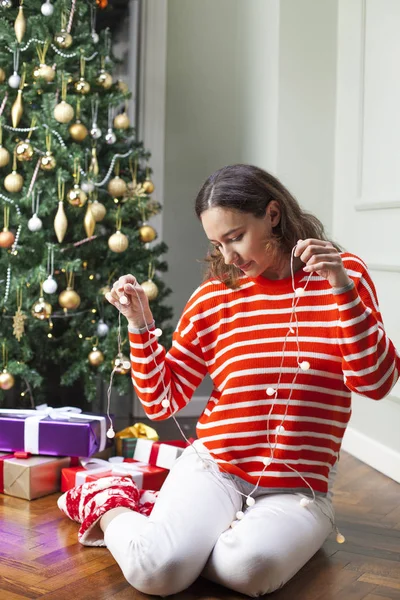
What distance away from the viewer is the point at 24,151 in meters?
2.55

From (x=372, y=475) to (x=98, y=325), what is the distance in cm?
104

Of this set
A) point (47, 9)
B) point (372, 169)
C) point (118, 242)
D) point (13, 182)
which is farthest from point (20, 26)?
point (372, 169)

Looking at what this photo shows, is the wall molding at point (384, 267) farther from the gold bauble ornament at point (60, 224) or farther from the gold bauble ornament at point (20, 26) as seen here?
the gold bauble ornament at point (20, 26)

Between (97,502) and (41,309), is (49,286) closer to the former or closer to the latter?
(41,309)

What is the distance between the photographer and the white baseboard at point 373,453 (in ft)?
8.05

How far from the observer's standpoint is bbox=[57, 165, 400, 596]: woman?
4.83 feet

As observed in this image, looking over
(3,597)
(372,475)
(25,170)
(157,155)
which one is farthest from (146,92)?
(3,597)

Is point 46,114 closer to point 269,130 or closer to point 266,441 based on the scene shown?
point 269,130

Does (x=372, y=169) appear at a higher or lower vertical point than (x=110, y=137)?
lower

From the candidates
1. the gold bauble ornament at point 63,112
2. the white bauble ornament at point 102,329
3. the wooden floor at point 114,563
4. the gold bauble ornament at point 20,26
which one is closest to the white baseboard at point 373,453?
the wooden floor at point 114,563

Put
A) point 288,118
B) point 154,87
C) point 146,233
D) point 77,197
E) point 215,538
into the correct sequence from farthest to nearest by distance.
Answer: point 154,87 → point 288,118 → point 146,233 → point 77,197 → point 215,538

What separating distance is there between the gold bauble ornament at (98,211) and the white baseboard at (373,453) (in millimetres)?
1164

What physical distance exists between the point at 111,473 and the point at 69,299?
67 cm

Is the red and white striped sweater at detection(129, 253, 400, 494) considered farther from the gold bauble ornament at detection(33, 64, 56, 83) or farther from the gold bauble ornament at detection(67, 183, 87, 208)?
the gold bauble ornament at detection(33, 64, 56, 83)
